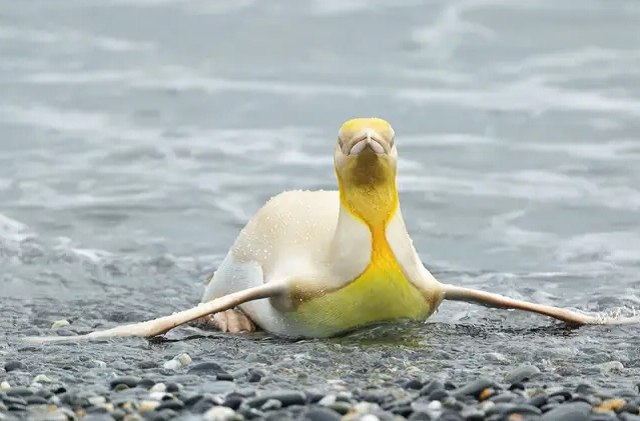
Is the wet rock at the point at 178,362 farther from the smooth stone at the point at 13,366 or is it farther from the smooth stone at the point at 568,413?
the smooth stone at the point at 568,413

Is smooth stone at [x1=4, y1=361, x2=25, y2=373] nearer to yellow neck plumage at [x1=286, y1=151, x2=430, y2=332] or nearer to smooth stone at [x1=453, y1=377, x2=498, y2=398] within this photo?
yellow neck plumage at [x1=286, y1=151, x2=430, y2=332]

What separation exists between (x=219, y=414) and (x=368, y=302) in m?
1.81

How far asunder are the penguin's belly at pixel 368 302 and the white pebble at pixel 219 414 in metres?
1.70

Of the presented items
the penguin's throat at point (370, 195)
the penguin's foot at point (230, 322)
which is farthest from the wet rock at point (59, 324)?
the penguin's throat at point (370, 195)

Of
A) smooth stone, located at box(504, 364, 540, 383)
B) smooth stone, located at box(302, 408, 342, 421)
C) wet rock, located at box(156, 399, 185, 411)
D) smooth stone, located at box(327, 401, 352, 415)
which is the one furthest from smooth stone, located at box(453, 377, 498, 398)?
wet rock, located at box(156, 399, 185, 411)

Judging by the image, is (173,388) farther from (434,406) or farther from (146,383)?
(434,406)

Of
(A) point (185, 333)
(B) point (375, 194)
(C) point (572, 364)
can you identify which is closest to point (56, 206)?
(A) point (185, 333)

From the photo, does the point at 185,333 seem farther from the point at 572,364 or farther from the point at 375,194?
the point at 572,364

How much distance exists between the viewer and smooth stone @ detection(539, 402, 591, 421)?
5.45 meters

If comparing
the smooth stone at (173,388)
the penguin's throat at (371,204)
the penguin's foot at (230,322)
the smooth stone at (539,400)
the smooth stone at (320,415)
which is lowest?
the smooth stone at (539,400)

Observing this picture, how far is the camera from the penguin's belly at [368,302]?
23.5 ft

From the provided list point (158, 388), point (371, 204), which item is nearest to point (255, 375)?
point (158, 388)

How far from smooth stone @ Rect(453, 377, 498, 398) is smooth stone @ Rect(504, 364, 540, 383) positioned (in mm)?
390

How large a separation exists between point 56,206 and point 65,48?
Answer: 6.35 m
